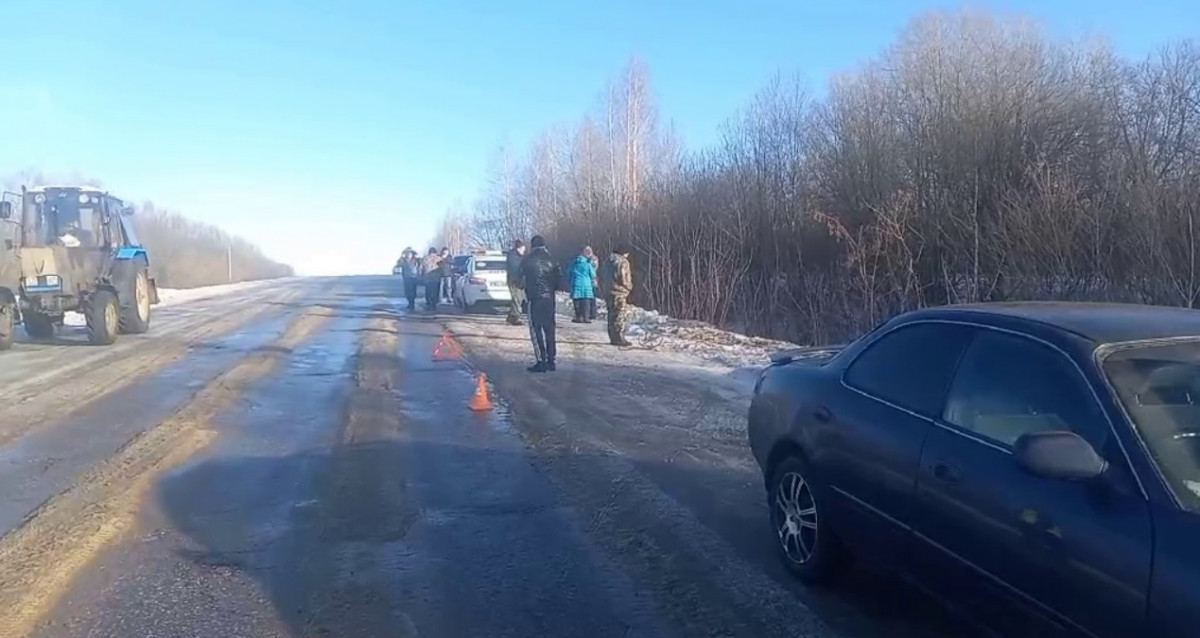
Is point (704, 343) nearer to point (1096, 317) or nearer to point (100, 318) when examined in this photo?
point (100, 318)

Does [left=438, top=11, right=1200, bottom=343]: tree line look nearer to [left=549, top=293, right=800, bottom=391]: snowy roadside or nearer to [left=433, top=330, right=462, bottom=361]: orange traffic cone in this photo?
[left=549, top=293, right=800, bottom=391]: snowy roadside

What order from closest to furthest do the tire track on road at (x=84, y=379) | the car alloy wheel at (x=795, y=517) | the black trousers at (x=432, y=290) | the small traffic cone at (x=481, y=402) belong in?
the car alloy wheel at (x=795, y=517), the tire track on road at (x=84, y=379), the small traffic cone at (x=481, y=402), the black trousers at (x=432, y=290)

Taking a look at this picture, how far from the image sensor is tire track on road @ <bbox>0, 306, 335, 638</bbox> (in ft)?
15.9

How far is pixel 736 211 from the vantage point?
2700 cm

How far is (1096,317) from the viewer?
13.5ft

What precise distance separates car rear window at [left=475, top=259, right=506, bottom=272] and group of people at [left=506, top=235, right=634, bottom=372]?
1.98 m

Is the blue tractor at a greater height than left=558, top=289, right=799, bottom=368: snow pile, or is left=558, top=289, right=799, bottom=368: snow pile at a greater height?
the blue tractor

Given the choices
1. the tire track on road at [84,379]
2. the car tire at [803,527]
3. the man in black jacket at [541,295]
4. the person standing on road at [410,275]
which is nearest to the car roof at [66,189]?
the tire track on road at [84,379]

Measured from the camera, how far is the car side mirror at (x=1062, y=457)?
10.7ft

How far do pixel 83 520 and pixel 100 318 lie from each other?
1292cm

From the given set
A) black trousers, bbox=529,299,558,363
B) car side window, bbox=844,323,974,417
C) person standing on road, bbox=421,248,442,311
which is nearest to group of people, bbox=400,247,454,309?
person standing on road, bbox=421,248,442,311

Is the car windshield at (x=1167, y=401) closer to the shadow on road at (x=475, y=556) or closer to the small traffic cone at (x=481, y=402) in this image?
the shadow on road at (x=475, y=556)

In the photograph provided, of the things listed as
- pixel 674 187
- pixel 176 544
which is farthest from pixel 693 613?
pixel 674 187

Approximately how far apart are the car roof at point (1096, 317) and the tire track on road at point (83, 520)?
4.33 meters
